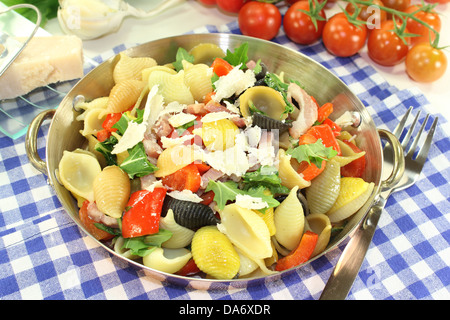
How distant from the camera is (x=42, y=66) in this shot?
199 cm

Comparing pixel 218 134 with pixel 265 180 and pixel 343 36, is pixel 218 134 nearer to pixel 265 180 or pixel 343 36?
pixel 265 180

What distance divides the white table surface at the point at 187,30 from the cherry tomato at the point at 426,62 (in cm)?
7

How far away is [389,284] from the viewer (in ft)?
5.02

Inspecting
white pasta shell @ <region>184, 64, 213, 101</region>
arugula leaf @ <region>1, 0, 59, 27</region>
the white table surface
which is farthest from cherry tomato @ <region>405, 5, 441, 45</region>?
arugula leaf @ <region>1, 0, 59, 27</region>

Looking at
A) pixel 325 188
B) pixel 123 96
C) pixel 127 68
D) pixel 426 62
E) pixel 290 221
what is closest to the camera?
pixel 290 221

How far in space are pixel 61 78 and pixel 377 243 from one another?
1.59 meters

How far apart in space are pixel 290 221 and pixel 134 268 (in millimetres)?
558

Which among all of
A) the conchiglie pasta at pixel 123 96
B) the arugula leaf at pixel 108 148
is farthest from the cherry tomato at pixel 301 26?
the arugula leaf at pixel 108 148

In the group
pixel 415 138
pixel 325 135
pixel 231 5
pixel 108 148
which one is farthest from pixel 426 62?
pixel 108 148

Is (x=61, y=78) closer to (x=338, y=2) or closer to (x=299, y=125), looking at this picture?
(x=299, y=125)

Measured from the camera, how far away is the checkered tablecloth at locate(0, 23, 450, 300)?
146cm

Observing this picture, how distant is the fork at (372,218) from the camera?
58.4 inches

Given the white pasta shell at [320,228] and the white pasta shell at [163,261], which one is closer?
the white pasta shell at [163,261]

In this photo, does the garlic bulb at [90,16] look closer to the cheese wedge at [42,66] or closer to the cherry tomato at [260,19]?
the cheese wedge at [42,66]
